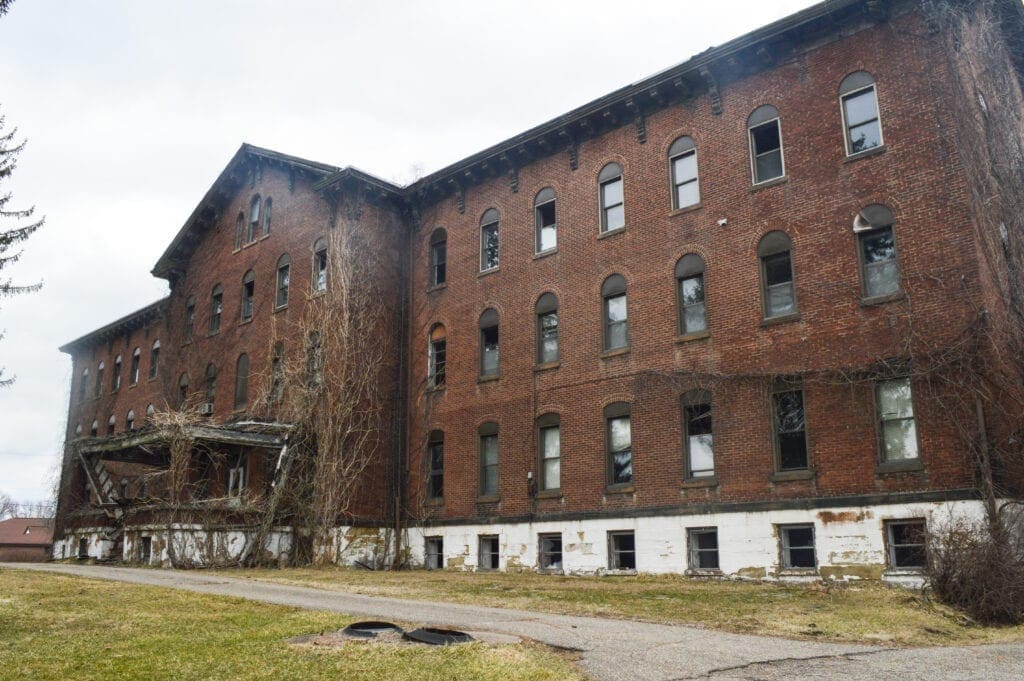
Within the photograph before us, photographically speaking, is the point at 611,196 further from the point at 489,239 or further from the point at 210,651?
the point at 210,651

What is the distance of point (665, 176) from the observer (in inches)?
875

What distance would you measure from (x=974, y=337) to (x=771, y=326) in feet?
13.8

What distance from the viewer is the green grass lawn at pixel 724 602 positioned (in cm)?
1114

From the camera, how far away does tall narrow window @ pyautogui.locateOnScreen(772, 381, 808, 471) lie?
60.5 feet

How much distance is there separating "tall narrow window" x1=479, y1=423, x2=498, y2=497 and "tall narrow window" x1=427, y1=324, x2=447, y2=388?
275 centimetres

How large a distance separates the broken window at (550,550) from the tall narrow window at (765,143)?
10276mm

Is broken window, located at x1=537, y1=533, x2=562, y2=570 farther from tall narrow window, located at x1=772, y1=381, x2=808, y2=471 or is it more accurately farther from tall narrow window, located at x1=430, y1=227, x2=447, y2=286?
tall narrow window, located at x1=430, y1=227, x2=447, y2=286

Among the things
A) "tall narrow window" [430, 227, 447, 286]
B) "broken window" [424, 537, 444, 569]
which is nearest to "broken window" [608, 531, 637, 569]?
"broken window" [424, 537, 444, 569]

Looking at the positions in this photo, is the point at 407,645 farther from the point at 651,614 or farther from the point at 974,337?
the point at 974,337

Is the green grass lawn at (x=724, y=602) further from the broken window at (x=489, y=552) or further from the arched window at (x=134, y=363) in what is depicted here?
the arched window at (x=134, y=363)

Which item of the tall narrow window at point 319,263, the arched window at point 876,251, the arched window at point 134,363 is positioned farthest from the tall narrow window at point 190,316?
the arched window at point 876,251

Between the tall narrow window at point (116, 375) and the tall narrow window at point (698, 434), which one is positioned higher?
the tall narrow window at point (116, 375)

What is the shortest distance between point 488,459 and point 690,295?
7749 mm

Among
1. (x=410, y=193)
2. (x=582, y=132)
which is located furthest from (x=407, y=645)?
(x=410, y=193)
